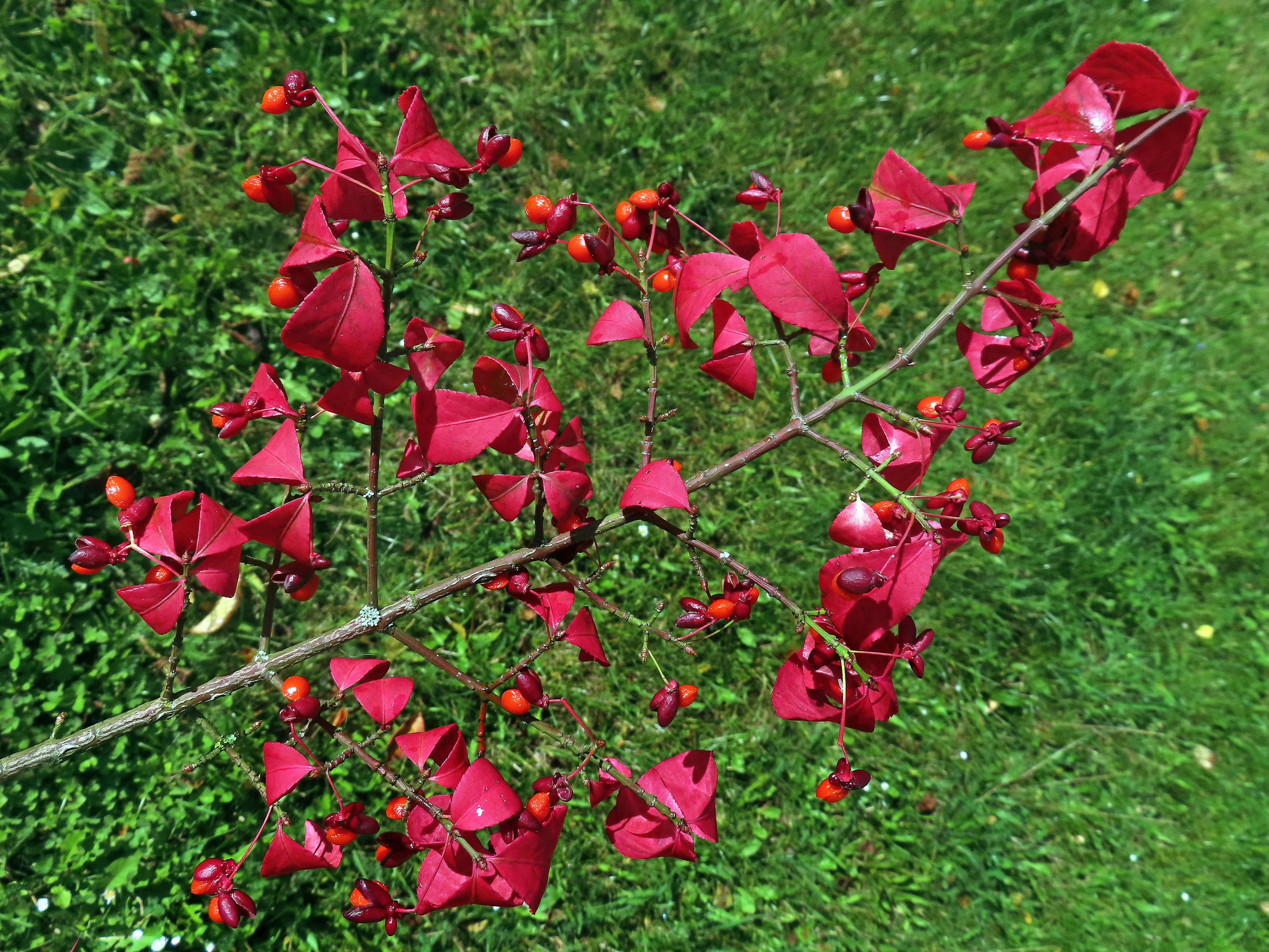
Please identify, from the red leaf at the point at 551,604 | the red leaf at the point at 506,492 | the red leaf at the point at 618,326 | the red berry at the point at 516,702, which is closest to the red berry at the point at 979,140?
the red leaf at the point at 618,326

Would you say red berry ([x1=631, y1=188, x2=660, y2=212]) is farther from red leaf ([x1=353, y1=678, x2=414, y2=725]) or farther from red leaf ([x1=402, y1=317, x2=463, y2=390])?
red leaf ([x1=353, y1=678, x2=414, y2=725])

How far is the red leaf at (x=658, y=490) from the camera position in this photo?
3.94ft

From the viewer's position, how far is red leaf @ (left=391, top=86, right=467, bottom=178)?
113 centimetres

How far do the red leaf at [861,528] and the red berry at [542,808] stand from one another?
67cm

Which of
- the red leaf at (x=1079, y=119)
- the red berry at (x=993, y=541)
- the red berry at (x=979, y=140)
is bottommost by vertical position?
the red berry at (x=993, y=541)

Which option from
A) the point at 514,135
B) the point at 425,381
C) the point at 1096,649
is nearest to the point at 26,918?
the point at 425,381

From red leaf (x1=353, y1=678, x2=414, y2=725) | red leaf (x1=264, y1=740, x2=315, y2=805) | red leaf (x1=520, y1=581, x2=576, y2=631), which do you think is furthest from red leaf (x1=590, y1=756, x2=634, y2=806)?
red leaf (x1=264, y1=740, x2=315, y2=805)

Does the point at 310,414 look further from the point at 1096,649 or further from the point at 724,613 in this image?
the point at 1096,649

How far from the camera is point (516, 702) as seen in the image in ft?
4.34

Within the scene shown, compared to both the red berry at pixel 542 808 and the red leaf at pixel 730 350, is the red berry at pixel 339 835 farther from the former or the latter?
the red leaf at pixel 730 350

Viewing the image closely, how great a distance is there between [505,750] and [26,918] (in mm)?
1584

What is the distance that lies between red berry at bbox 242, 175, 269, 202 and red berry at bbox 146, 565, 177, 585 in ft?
2.05

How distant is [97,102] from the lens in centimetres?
298

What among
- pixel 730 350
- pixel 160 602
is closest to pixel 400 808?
pixel 160 602
